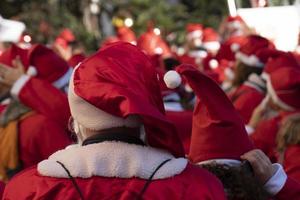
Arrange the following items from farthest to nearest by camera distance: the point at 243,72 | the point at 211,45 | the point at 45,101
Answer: the point at 211,45 → the point at 243,72 → the point at 45,101

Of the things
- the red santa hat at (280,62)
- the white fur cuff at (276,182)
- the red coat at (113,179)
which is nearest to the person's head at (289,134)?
the white fur cuff at (276,182)

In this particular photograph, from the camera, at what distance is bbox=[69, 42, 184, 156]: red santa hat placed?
260 centimetres

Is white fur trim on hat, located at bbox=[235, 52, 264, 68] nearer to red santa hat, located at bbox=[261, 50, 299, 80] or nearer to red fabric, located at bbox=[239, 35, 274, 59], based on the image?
red fabric, located at bbox=[239, 35, 274, 59]

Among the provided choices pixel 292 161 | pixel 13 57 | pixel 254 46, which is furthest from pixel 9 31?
pixel 292 161

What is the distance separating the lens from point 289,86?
17.1ft

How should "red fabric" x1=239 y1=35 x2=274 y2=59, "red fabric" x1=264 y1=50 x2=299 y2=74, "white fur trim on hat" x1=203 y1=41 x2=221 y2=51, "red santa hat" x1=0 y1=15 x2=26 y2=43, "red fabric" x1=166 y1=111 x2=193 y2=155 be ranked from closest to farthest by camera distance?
"red fabric" x1=166 y1=111 x2=193 y2=155 < "red fabric" x1=264 y1=50 x2=299 y2=74 < "red fabric" x1=239 y1=35 x2=274 y2=59 < "red santa hat" x1=0 y1=15 x2=26 y2=43 < "white fur trim on hat" x1=203 y1=41 x2=221 y2=51

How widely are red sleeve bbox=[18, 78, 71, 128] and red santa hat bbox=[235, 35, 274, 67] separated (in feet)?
8.54

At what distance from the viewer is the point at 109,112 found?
104 inches

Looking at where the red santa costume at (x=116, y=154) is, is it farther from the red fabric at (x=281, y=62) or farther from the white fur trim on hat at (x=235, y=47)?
the white fur trim on hat at (x=235, y=47)

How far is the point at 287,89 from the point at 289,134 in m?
0.91

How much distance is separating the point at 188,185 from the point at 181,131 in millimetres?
2415

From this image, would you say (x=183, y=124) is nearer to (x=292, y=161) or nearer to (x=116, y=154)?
(x=292, y=161)

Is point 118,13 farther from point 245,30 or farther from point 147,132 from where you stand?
point 147,132

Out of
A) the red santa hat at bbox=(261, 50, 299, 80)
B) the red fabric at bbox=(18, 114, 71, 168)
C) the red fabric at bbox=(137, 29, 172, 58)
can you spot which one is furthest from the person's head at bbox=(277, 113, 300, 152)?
the red fabric at bbox=(137, 29, 172, 58)
